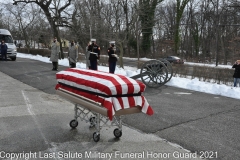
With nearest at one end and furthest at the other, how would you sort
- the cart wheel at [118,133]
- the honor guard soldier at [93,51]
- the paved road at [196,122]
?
1. the paved road at [196,122]
2. the cart wheel at [118,133]
3. the honor guard soldier at [93,51]

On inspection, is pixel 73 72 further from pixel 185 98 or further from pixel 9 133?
pixel 185 98

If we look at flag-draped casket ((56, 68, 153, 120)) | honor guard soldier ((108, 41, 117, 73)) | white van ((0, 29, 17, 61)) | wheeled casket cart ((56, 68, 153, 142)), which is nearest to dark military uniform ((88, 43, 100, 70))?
honor guard soldier ((108, 41, 117, 73))

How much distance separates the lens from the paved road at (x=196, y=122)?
4770 millimetres

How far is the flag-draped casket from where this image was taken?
4.29m

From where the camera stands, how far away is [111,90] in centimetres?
426

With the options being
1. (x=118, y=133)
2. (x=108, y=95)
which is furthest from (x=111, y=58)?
(x=108, y=95)

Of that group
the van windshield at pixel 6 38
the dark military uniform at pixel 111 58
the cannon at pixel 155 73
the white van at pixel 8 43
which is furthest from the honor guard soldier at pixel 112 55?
the van windshield at pixel 6 38

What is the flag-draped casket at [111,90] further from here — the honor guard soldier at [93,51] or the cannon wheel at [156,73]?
the honor guard soldier at [93,51]

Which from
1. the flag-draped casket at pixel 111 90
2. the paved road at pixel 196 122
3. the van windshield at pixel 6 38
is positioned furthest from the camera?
the van windshield at pixel 6 38

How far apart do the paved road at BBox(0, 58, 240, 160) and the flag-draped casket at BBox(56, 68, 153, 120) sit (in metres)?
1.09

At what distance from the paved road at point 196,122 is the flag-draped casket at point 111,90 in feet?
3.57

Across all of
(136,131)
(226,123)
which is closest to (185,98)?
(226,123)

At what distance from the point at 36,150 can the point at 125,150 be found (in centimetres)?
145

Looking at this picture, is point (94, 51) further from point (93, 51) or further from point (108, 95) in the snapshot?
point (108, 95)
